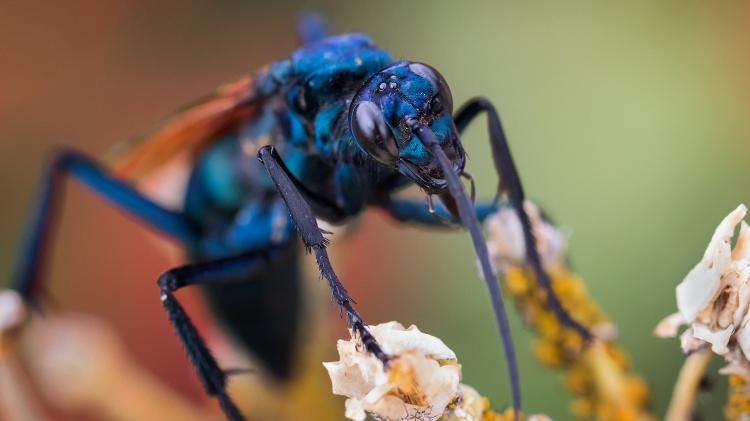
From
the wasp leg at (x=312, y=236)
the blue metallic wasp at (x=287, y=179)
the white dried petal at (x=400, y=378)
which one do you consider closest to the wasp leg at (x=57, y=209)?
the blue metallic wasp at (x=287, y=179)

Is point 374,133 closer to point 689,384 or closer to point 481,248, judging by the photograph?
point 481,248

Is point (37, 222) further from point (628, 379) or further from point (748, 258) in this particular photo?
point (748, 258)

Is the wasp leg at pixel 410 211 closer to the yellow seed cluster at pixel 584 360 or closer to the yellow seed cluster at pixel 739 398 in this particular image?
the yellow seed cluster at pixel 584 360

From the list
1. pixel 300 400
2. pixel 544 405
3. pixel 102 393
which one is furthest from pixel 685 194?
pixel 102 393

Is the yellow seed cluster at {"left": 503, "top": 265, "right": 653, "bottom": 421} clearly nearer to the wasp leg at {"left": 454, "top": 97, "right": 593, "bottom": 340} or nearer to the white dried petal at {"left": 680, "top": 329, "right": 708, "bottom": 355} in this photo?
the wasp leg at {"left": 454, "top": 97, "right": 593, "bottom": 340}

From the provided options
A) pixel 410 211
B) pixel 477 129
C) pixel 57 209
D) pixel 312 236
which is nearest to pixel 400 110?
pixel 312 236

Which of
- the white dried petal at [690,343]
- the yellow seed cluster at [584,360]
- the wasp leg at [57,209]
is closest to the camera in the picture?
the white dried petal at [690,343]
